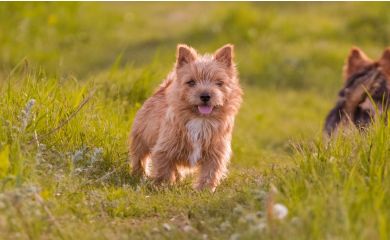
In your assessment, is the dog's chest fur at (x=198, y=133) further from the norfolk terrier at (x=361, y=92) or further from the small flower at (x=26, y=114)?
the norfolk terrier at (x=361, y=92)

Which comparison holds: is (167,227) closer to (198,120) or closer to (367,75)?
(198,120)

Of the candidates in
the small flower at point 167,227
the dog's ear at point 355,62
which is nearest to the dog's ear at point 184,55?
the small flower at point 167,227

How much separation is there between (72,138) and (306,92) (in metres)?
7.60

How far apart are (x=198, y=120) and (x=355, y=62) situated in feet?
9.29

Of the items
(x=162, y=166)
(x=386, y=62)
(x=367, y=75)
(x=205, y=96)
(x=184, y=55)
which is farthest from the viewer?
(x=367, y=75)

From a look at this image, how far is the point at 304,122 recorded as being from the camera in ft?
39.5

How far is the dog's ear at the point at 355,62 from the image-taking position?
8891mm

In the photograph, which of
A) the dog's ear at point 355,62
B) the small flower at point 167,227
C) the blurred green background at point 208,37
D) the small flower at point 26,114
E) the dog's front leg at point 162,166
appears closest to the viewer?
the small flower at point 167,227

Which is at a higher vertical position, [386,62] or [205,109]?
[386,62]

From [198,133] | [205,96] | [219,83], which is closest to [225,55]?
[219,83]

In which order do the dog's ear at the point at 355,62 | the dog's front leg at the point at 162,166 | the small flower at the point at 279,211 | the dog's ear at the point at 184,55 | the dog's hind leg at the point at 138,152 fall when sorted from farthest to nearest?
the dog's ear at the point at 355,62 < the dog's hind leg at the point at 138,152 < the dog's ear at the point at 184,55 < the dog's front leg at the point at 162,166 < the small flower at the point at 279,211

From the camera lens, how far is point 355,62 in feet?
29.5

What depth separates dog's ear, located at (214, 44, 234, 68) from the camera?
708cm

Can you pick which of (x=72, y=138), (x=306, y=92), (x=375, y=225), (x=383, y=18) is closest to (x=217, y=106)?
(x=72, y=138)
